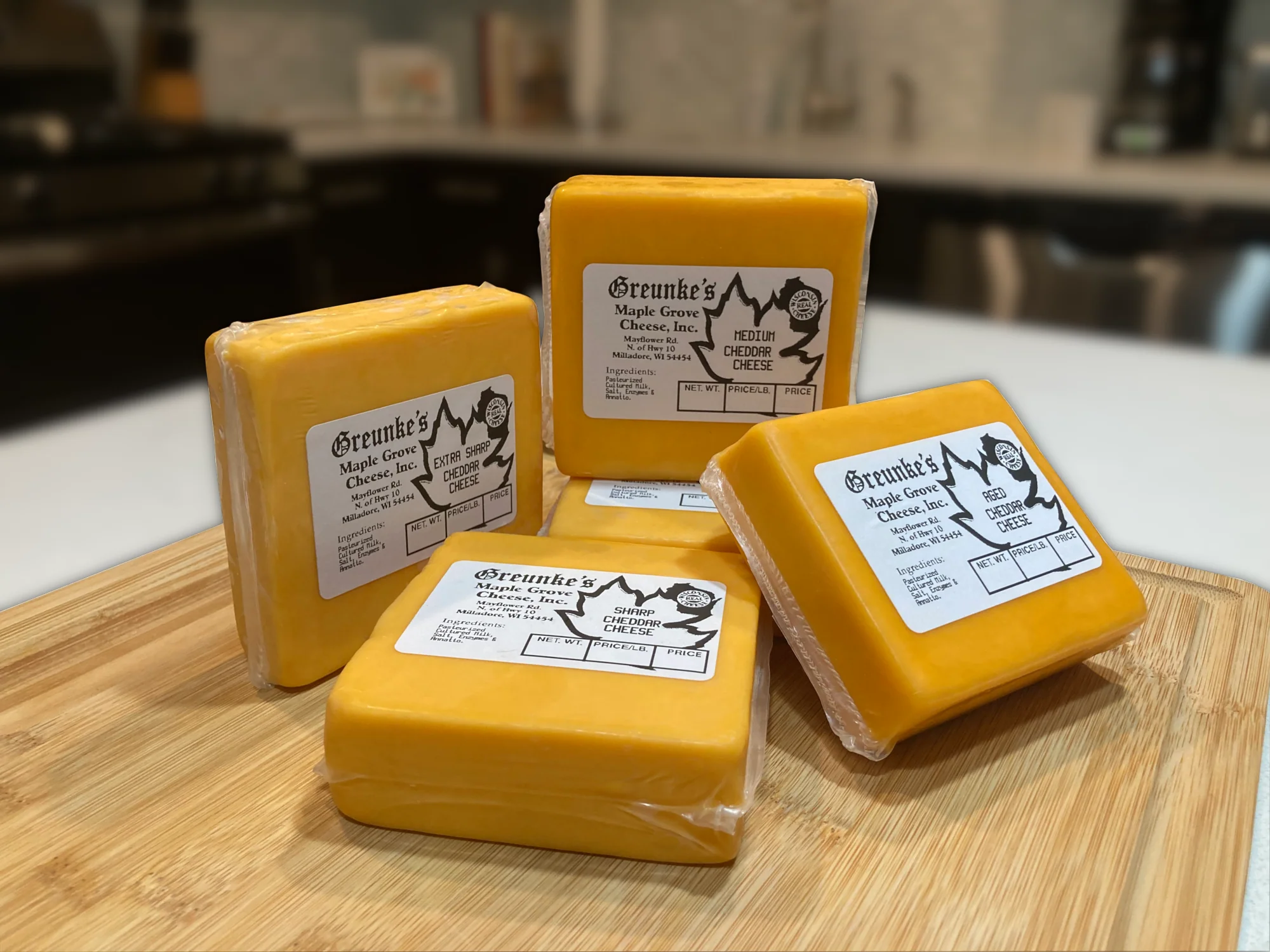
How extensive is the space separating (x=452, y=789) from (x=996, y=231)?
7.04 feet

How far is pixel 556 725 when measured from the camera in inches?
22.1

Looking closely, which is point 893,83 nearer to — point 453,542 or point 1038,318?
point 1038,318

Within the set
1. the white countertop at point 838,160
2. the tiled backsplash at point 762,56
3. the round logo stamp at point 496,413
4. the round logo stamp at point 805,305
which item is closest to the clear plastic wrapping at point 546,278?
the round logo stamp at point 496,413

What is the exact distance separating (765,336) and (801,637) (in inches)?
11.7

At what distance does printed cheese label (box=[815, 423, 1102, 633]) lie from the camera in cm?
66

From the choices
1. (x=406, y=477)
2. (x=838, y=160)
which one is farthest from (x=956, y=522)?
(x=838, y=160)

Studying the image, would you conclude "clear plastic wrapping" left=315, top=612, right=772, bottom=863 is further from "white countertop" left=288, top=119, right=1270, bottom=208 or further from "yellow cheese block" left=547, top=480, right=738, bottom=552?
"white countertop" left=288, top=119, right=1270, bottom=208

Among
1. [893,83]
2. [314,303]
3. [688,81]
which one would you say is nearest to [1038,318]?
[893,83]

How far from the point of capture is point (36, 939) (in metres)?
0.53

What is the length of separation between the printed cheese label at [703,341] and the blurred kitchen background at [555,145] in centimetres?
148

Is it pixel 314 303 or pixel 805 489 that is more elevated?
pixel 805 489

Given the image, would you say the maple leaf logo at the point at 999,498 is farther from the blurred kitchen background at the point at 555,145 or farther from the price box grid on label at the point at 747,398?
the blurred kitchen background at the point at 555,145

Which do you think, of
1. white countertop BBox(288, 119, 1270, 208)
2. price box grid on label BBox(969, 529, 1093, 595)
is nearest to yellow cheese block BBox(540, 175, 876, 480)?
price box grid on label BBox(969, 529, 1093, 595)

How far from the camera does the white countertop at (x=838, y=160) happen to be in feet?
7.19
